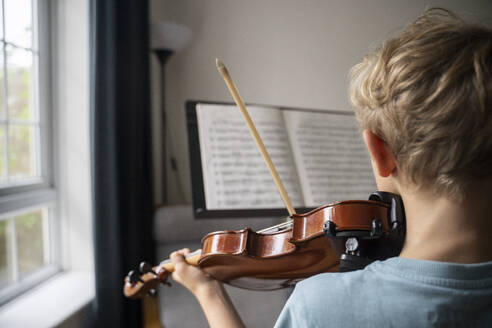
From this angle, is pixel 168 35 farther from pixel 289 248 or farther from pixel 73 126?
pixel 289 248

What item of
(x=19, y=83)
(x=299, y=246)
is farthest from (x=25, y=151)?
(x=299, y=246)

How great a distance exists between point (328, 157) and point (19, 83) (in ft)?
4.07

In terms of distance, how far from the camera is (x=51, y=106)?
1.88m

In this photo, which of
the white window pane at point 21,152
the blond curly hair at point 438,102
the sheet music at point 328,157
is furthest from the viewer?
the white window pane at point 21,152

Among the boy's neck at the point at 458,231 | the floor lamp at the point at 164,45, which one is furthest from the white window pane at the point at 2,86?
the boy's neck at the point at 458,231

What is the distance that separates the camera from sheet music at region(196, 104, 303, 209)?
4.54 ft

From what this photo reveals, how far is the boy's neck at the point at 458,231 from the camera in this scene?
617 mm

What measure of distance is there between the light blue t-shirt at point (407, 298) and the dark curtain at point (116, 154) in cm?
125

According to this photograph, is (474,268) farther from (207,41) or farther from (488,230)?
(207,41)

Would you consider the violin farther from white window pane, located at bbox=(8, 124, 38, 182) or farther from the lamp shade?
the lamp shade

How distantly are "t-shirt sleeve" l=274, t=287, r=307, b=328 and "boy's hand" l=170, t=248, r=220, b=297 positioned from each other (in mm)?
430

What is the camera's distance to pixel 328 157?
5.23ft

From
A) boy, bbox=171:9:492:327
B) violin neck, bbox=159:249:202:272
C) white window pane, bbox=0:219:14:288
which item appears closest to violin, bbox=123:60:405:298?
violin neck, bbox=159:249:202:272

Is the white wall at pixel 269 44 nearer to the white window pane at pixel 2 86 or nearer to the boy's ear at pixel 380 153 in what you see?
the white window pane at pixel 2 86
